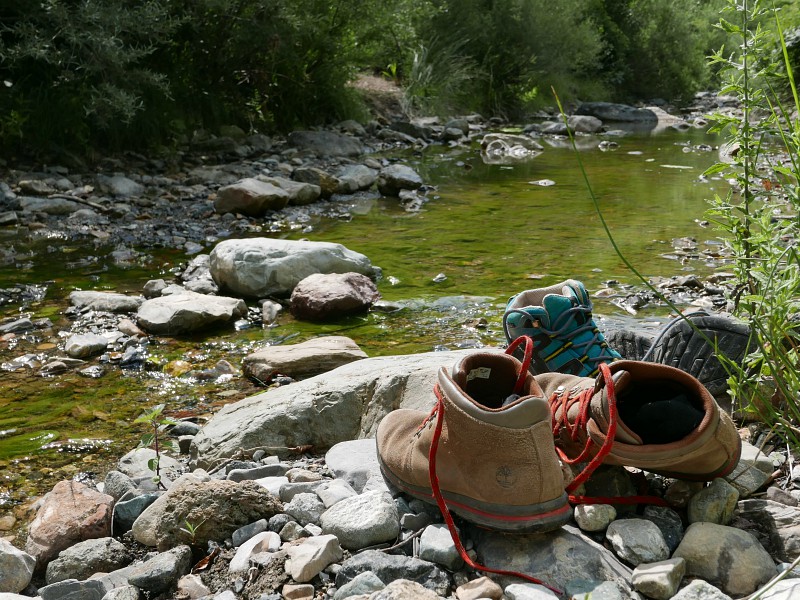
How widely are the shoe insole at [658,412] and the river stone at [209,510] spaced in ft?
3.87

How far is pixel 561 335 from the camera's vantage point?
3387mm

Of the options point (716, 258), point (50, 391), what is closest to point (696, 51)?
point (716, 258)

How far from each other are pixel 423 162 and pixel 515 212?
16.0 ft

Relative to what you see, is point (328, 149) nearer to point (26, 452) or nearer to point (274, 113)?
point (274, 113)

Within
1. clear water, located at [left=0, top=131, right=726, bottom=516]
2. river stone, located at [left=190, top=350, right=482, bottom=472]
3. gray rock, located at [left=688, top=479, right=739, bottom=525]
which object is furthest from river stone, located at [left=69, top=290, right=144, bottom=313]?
gray rock, located at [left=688, top=479, right=739, bottom=525]

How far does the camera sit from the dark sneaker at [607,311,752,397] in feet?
10.3

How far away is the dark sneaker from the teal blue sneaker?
0.77 feet

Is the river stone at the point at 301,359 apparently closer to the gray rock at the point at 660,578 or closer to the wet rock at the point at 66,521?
the wet rock at the point at 66,521

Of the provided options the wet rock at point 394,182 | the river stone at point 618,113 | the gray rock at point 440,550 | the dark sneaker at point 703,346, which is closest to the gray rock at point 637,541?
the gray rock at point 440,550

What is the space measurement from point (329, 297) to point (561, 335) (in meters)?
2.94

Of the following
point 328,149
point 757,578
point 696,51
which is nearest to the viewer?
point 757,578

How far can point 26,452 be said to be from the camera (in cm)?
400

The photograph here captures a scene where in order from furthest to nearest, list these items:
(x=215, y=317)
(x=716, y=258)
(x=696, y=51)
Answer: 1. (x=696, y=51)
2. (x=716, y=258)
3. (x=215, y=317)

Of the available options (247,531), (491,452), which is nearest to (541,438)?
(491,452)
